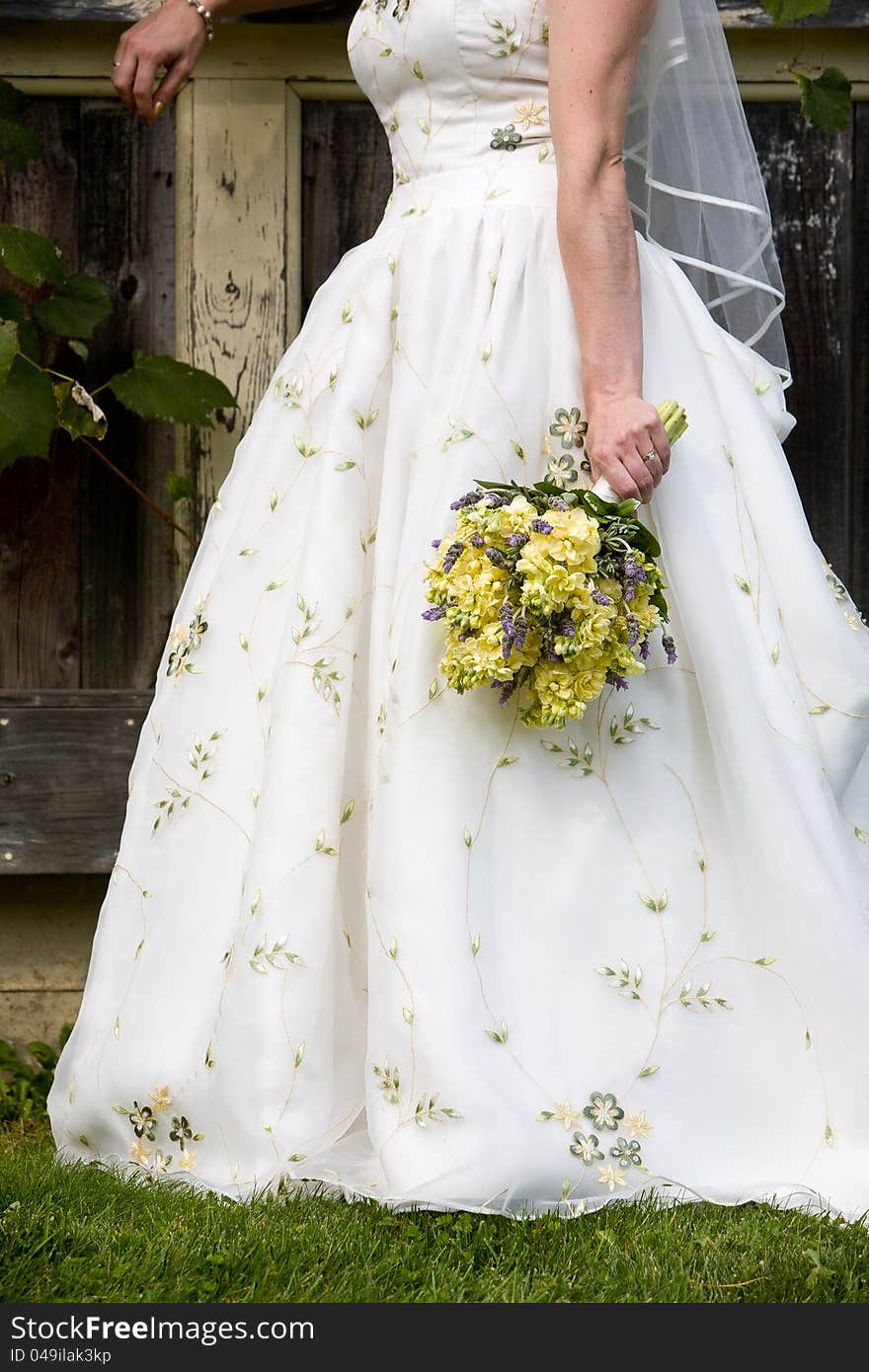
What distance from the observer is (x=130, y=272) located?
9.53 ft

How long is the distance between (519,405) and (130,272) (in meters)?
1.34

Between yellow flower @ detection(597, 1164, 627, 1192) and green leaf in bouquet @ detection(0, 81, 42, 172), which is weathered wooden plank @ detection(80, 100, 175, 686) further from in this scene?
yellow flower @ detection(597, 1164, 627, 1192)

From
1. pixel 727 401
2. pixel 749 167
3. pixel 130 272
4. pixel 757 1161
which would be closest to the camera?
pixel 757 1161

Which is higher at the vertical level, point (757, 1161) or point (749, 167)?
point (749, 167)

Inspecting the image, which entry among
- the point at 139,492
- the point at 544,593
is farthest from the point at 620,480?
the point at 139,492

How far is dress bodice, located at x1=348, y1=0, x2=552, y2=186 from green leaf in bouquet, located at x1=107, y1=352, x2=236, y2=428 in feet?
2.38

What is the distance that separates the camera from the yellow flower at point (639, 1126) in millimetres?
1797

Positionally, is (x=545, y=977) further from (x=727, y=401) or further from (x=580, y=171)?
(x=580, y=171)

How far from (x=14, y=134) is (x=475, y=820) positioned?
5.92 feet

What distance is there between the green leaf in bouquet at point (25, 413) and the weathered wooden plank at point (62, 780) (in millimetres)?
527

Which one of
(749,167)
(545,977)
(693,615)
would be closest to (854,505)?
(749,167)

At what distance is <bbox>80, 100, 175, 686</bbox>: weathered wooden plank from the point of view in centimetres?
288

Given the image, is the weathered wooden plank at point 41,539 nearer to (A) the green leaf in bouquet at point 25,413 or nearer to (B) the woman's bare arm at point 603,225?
(A) the green leaf in bouquet at point 25,413

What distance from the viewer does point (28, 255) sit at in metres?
2.58
